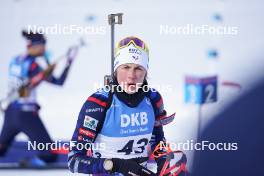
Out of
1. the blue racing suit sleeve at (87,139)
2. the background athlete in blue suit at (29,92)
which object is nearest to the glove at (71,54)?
the background athlete in blue suit at (29,92)

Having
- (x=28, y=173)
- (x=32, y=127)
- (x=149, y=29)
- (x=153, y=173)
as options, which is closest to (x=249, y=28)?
(x=149, y=29)

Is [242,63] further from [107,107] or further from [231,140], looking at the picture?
[107,107]

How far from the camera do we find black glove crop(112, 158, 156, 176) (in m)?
2.40

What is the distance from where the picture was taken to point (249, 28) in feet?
10.8

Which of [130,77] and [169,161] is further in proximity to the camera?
[169,161]

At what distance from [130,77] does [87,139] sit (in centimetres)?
42

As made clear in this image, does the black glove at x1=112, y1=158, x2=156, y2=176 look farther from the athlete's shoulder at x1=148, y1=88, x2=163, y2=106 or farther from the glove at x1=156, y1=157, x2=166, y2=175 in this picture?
the athlete's shoulder at x1=148, y1=88, x2=163, y2=106

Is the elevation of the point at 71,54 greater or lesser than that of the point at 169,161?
greater

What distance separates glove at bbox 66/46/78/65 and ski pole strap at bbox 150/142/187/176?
2.88ft

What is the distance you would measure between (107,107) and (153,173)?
0.45m

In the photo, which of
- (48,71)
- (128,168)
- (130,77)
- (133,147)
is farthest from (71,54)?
(128,168)

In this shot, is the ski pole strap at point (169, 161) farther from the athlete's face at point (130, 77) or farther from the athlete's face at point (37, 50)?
the athlete's face at point (37, 50)

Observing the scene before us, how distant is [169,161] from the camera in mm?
2947

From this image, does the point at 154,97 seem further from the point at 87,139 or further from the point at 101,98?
the point at 87,139
